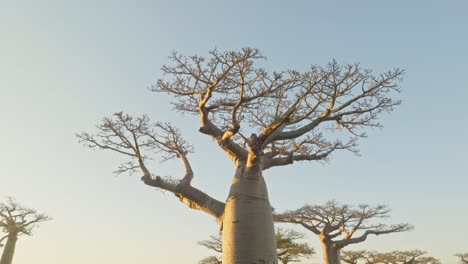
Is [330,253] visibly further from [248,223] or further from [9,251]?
[9,251]

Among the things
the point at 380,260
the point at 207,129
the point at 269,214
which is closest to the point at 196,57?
the point at 207,129

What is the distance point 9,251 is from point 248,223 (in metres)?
13.8

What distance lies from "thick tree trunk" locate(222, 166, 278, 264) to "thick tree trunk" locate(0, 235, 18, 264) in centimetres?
1337

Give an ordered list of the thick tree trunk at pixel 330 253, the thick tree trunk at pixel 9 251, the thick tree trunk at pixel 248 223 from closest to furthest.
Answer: the thick tree trunk at pixel 248 223, the thick tree trunk at pixel 330 253, the thick tree trunk at pixel 9 251

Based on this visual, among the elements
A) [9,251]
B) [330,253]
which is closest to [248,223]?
[330,253]

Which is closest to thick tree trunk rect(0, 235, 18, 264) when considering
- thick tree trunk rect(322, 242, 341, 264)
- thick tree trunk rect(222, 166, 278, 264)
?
thick tree trunk rect(322, 242, 341, 264)

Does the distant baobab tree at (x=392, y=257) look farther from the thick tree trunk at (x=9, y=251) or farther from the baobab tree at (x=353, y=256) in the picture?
the thick tree trunk at (x=9, y=251)

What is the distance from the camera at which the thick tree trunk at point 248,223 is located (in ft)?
14.3

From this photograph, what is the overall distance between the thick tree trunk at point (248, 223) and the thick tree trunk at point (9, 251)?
13.4 m

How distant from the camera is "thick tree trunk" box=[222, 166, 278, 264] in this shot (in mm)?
4344

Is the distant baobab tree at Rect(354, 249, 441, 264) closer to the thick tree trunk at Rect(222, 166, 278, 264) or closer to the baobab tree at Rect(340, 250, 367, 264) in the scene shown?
the baobab tree at Rect(340, 250, 367, 264)

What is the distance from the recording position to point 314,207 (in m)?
14.1

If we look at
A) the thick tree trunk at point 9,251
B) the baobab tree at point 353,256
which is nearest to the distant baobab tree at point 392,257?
the baobab tree at point 353,256

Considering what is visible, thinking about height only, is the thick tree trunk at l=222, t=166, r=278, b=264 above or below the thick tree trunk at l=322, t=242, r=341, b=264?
below
